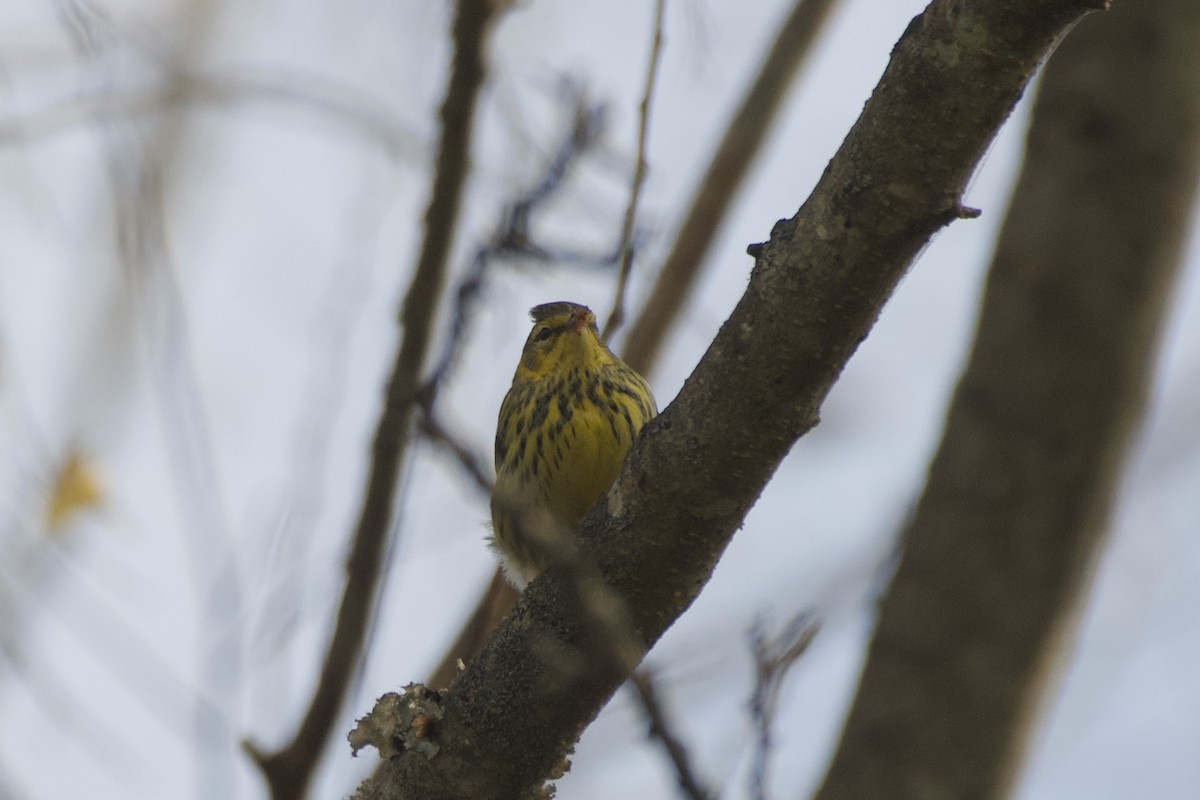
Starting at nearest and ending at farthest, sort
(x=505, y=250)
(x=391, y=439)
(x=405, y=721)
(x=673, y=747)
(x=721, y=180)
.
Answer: (x=673, y=747)
(x=405, y=721)
(x=505, y=250)
(x=391, y=439)
(x=721, y=180)

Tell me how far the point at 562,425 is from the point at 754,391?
7.25 ft

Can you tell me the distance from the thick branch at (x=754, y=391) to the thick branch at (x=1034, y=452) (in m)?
2.09

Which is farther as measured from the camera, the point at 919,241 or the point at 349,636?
the point at 349,636

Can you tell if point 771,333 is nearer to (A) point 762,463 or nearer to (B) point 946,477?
(A) point 762,463

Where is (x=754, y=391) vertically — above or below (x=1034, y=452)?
below

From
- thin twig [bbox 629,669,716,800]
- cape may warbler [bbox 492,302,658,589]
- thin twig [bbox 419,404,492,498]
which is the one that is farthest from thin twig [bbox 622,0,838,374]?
thin twig [bbox 629,669,716,800]

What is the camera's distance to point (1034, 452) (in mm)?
4398

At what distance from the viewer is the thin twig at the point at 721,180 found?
5262 mm

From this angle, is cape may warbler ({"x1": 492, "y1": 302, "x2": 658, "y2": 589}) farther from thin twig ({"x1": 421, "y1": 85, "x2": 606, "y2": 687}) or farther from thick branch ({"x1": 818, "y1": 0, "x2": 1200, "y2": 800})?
thick branch ({"x1": 818, "y1": 0, "x2": 1200, "y2": 800})

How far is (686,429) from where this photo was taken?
229cm

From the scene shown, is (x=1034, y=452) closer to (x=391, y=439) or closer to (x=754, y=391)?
(x=391, y=439)

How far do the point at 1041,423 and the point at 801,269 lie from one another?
101 inches

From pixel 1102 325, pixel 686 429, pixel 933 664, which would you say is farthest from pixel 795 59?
pixel 686 429

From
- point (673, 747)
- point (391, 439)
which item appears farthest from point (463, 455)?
point (391, 439)
